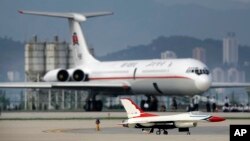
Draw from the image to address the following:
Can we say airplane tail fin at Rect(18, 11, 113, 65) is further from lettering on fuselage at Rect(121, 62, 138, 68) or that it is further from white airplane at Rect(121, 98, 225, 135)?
white airplane at Rect(121, 98, 225, 135)

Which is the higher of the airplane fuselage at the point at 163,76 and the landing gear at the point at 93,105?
the airplane fuselage at the point at 163,76

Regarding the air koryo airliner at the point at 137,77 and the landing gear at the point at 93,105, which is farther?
the landing gear at the point at 93,105

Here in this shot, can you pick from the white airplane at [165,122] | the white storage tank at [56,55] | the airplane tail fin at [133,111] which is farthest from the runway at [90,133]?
the white storage tank at [56,55]

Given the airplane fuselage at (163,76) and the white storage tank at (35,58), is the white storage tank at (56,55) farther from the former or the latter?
the airplane fuselage at (163,76)

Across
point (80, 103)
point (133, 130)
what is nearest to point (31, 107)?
point (80, 103)

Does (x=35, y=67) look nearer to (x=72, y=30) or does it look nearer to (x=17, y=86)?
(x=72, y=30)

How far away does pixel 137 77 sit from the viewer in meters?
97.6

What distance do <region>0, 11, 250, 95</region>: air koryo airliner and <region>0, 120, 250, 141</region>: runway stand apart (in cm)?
Answer: 2790

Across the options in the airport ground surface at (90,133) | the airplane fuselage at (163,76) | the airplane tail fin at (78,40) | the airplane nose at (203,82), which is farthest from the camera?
the airplane tail fin at (78,40)

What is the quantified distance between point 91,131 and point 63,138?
726 cm

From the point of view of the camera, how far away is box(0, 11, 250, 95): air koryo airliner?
93.1m

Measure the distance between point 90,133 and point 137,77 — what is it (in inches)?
1740

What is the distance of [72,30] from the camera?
11156 cm

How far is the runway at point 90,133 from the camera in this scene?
4856cm
